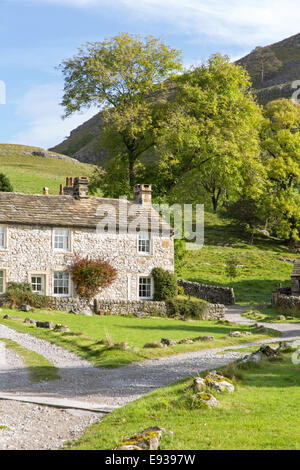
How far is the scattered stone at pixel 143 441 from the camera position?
8.65m

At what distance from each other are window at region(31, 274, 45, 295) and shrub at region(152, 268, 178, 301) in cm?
720

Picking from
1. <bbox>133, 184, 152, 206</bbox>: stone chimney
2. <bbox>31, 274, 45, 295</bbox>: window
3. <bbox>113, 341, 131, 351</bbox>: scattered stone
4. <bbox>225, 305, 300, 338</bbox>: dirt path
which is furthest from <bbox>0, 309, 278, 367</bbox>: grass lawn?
<bbox>133, 184, 152, 206</bbox>: stone chimney

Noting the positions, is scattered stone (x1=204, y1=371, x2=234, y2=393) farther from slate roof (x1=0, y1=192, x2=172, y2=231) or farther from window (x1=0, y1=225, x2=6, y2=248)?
slate roof (x1=0, y1=192, x2=172, y2=231)

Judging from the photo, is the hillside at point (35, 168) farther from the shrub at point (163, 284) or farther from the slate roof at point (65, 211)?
the shrub at point (163, 284)

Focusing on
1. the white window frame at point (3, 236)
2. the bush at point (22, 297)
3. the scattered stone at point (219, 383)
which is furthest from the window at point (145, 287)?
the scattered stone at point (219, 383)

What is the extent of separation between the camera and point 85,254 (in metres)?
35.8

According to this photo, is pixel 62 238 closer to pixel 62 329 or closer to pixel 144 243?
pixel 144 243

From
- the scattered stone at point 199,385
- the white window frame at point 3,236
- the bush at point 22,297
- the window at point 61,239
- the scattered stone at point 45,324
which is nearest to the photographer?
the scattered stone at point 199,385

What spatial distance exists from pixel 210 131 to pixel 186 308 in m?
15.5

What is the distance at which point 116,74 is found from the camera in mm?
44562

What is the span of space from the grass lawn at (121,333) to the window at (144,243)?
6.26 meters

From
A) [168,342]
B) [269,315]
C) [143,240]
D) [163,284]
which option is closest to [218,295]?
[269,315]

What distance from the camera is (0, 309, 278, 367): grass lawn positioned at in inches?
751
